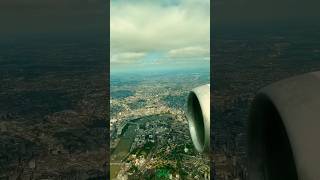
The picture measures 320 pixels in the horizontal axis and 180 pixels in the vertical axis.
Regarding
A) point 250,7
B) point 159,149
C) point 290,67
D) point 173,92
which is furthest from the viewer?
point 250,7

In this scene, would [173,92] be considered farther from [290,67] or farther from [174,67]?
[290,67]

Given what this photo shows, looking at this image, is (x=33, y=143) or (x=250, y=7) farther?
(x=250, y=7)

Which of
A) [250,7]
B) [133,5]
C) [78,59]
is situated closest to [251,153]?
[133,5]

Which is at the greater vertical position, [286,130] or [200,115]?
[286,130]

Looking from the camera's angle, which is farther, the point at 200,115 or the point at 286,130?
the point at 200,115

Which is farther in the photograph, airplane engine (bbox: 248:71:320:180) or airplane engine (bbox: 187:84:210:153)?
airplane engine (bbox: 187:84:210:153)
